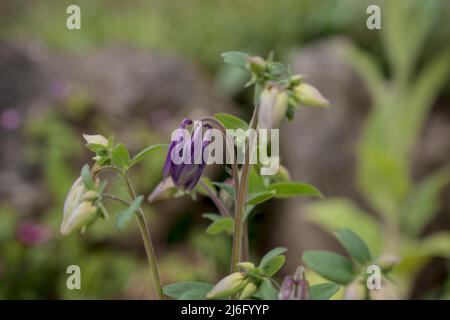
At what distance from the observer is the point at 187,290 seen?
58cm

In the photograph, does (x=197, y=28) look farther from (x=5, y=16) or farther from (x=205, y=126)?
(x=205, y=126)

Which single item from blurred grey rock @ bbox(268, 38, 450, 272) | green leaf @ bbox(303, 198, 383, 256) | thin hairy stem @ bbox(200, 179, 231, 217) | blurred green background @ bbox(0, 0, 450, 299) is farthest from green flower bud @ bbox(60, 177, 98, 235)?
blurred grey rock @ bbox(268, 38, 450, 272)

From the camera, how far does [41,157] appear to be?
7.05ft

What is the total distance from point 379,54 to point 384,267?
91.4 inches

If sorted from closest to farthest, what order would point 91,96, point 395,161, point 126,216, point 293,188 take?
point 126,216, point 293,188, point 395,161, point 91,96

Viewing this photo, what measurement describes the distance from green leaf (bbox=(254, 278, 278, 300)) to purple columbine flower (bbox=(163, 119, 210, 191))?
0.33 feet

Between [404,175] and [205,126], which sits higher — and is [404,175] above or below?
above

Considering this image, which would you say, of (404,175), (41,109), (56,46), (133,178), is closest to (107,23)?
(56,46)

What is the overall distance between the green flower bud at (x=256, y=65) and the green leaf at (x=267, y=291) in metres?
0.17

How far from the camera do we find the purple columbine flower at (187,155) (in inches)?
21.1

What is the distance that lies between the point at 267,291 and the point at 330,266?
0.10 metres

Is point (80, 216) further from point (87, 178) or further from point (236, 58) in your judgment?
point (236, 58)

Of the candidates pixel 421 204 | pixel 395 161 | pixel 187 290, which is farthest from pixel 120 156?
pixel 421 204
